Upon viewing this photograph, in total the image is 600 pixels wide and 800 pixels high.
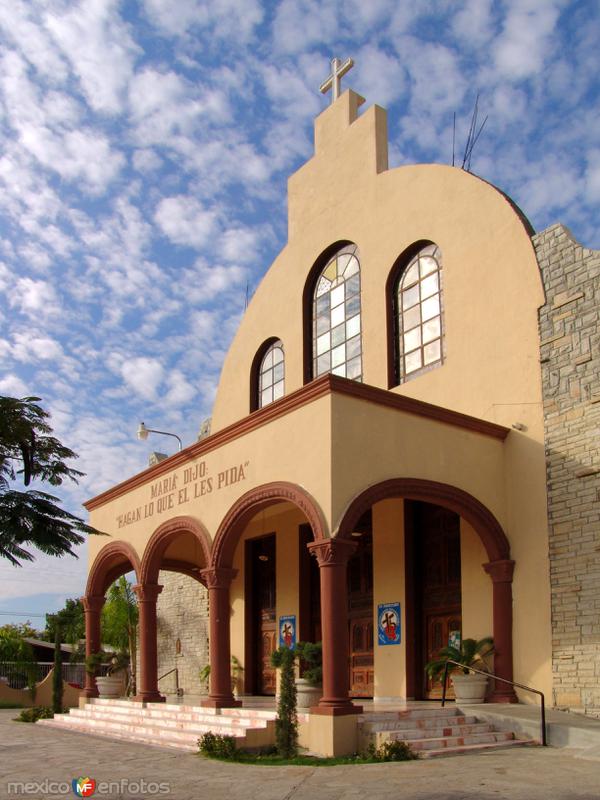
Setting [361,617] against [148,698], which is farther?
[361,617]

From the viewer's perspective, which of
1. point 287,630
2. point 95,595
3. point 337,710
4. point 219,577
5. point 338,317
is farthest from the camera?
point 95,595

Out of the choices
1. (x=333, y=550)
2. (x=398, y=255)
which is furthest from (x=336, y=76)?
(x=333, y=550)

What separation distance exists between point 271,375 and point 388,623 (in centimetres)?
730

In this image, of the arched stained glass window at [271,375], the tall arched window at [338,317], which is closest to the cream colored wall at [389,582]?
the tall arched window at [338,317]

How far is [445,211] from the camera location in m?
17.6

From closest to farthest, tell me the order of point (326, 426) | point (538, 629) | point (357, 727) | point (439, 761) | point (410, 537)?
1. point (439, 761)
2. point (357, 727)
3. point (326, 426)
4. point (538, 629)
5. point (410, 537)

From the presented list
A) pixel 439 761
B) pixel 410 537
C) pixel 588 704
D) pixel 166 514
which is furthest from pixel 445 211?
pixel 439 761

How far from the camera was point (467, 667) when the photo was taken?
13852 mm

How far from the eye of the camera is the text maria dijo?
51.4 ft

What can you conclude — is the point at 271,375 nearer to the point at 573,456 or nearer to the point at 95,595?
the point at 95,595

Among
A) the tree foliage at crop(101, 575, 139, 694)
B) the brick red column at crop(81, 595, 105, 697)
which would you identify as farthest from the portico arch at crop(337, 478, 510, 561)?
the tree foliage at crop(101, 575, 139, 694)

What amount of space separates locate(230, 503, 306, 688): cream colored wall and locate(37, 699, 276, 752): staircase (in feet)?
11.1

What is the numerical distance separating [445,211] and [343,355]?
380cm

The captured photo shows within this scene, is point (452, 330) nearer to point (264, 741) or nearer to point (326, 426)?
point (326, 426)
